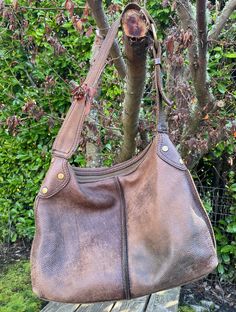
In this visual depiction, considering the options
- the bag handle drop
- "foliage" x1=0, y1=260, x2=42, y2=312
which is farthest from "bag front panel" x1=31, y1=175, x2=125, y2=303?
"foliage" x1=0, y1=260, x2=42, y2=312

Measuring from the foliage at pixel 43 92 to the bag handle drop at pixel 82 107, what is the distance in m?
1.37

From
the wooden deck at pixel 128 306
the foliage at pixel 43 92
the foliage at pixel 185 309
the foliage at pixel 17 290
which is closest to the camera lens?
the wooden deck at pixel 128 306

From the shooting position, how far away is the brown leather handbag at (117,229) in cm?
106

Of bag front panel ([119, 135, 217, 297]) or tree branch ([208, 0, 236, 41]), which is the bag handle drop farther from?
tree branch ([208, 0, 236, 41])

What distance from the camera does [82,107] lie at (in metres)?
1.19

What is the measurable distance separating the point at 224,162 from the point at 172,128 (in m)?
1.84

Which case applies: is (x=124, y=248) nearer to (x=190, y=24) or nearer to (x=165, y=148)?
(x=165, y=148)

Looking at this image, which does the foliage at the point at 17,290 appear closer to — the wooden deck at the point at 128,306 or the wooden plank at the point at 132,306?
the wooden deck at the point at 128,306

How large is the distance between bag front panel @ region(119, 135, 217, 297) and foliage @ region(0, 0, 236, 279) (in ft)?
4.79

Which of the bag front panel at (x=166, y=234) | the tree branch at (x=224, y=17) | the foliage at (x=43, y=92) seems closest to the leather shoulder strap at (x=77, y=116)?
the bag front panel at (x=166, y=234)

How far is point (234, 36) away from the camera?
10.5 feet

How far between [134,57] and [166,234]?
0.56m

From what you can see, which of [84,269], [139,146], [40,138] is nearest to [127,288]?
[84,269]

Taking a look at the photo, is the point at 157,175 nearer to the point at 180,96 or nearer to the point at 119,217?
the point at 119,217
